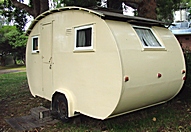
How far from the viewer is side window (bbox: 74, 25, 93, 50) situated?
4.61 m

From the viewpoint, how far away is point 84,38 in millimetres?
4758

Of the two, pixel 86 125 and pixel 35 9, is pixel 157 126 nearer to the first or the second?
pixel 86 125

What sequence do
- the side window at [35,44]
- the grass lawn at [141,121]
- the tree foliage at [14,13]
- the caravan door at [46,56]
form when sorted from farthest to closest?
the tree foliage at [14,13] < the side window at [35,44] < the caravan door at [46,56] < the grass lawn at [141,121]

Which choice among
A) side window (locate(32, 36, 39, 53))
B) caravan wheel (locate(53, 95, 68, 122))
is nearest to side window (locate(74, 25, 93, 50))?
caravan wheel (locate(53, 95, 68, 122))

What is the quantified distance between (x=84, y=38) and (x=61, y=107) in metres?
1.91

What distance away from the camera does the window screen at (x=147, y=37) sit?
485 cm

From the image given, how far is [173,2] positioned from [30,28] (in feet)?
22.9

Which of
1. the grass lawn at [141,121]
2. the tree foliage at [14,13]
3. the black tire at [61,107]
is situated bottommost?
the grass lawn at [141,121]

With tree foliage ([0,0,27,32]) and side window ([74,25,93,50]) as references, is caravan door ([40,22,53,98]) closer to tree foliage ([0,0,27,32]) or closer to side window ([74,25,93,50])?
side window ([74,25,93,50])

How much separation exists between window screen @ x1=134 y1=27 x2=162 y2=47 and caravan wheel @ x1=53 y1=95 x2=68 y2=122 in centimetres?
237

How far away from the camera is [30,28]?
6824 mm

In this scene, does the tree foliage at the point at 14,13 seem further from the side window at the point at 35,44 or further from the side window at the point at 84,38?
the side window at the point at 84,38

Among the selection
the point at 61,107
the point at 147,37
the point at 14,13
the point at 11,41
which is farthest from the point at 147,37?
the point at 11,41

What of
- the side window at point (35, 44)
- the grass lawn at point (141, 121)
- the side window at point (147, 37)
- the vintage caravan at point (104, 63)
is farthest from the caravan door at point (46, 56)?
the side window at point (147, 37)
